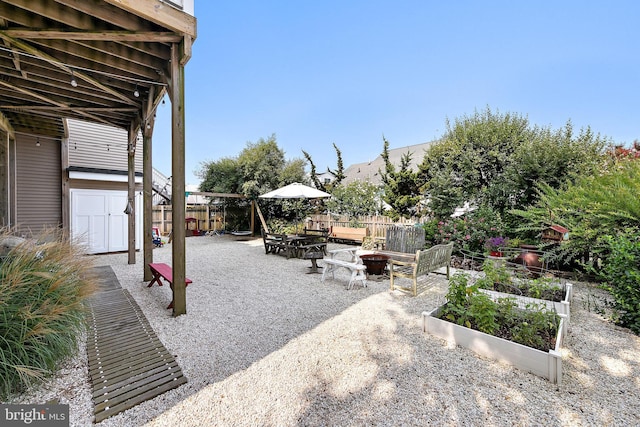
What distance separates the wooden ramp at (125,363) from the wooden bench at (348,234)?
825 centimetres

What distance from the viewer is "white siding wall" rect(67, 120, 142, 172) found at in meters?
8.61

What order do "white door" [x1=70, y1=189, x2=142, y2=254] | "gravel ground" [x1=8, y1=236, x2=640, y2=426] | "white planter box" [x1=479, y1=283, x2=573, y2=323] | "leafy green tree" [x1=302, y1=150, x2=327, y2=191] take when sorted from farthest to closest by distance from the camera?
"leafy green tree" [x1=302, y1=150, x2=327, y2=191] < "white door" [x1=70, y1=189, x2=142, y2=254] < "white planter box" [x1=479, y1=283, x2=573, y2=323] < "gravel ground" [x1=8, y1=236, x2=640, y2=426]

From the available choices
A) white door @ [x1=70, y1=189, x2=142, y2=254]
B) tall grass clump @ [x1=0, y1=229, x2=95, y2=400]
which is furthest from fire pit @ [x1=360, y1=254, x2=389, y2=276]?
white door @ [x1=70, y1=189, x2=142, y2=254]

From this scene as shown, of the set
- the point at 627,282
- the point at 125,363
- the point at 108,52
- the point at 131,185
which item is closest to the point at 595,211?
the point at 627,282

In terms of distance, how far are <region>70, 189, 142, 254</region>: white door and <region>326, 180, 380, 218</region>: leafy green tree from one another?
25.9 feet

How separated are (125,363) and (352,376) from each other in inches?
81.5

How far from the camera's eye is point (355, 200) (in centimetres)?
1234

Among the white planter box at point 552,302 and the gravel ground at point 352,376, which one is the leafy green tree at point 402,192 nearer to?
the white planter box at point 552,302

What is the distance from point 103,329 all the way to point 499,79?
13.6 meters

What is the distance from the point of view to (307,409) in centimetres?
202

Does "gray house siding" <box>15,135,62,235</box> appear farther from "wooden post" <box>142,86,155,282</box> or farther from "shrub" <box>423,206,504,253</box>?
"shrub" <box>423,206,504,253</box>

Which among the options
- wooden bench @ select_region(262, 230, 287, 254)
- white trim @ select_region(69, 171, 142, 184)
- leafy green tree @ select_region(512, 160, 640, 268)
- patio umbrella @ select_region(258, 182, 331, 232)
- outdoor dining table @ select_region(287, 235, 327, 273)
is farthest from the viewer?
patio umbrella @ select_region(258, 182, 331, 232)

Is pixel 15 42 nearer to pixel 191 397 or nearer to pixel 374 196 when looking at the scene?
pixel 191 397

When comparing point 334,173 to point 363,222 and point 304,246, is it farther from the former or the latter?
point 304,246
